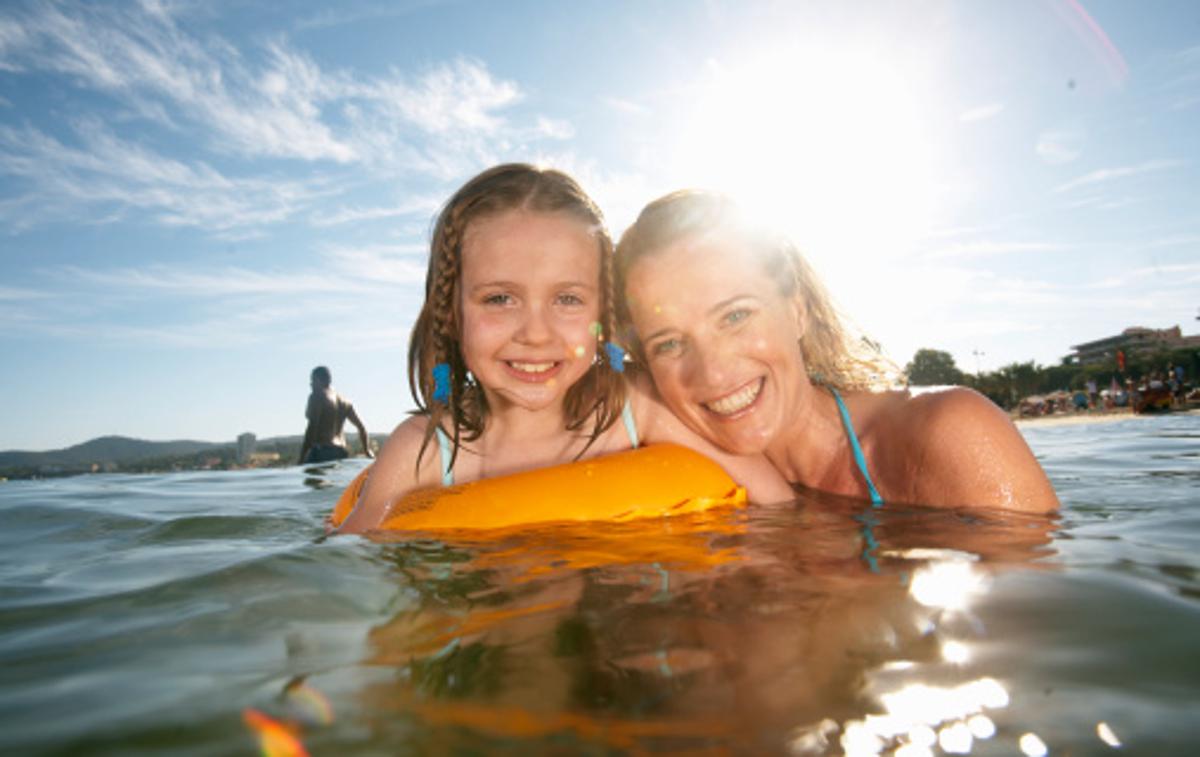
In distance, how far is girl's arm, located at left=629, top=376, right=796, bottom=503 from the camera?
3.28m

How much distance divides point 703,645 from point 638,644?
0.39 feet

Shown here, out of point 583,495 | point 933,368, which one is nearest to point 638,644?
point 583,495

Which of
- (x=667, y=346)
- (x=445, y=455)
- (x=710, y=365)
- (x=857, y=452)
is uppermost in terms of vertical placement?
(x=667, y=346)

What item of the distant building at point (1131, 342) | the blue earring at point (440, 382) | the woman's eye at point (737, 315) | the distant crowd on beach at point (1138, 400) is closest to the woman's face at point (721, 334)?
the woman's eye at point (737, 315)

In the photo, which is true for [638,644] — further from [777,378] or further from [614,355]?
[614,355]

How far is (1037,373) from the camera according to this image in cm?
5803

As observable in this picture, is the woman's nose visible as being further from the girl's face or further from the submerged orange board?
the girl's face

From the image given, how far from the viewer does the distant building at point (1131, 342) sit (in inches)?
3600

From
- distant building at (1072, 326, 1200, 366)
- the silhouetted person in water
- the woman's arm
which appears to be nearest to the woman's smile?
the woman's arm

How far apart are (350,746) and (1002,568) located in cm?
156

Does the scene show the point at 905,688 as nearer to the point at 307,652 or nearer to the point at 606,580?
the point at 606,580

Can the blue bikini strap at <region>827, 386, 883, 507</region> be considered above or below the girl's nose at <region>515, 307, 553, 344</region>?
below

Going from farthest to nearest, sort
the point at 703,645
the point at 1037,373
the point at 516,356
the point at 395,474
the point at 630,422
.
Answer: the point at 1037,373 < the point at 630,422 < the point at 395,474 < the point at 516,356 < the point at 703,645

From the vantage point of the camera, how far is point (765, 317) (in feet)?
9.78
